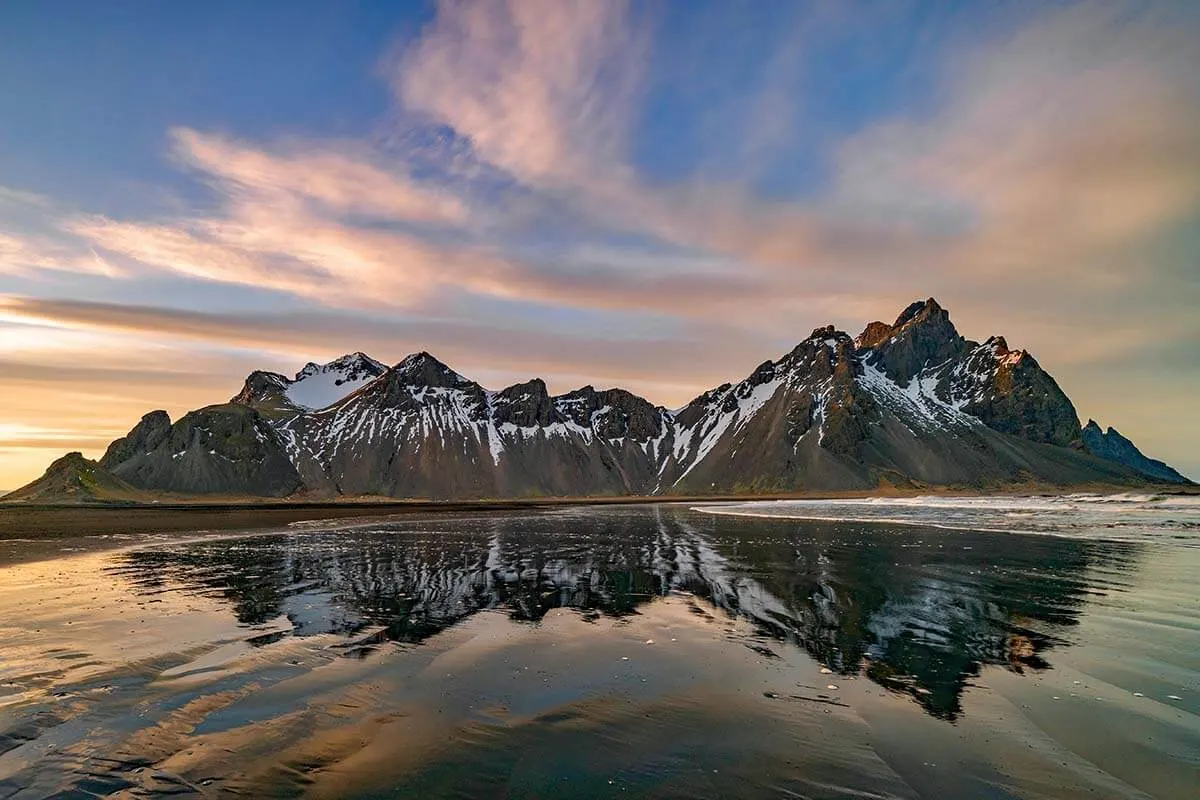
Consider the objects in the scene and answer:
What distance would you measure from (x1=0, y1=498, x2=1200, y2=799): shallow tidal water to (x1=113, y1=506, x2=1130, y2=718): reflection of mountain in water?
181 millimetres

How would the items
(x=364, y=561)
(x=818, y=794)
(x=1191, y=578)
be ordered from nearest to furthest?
(x=818, y=794)
(x=1191, y=578)
(x=364, y=561)

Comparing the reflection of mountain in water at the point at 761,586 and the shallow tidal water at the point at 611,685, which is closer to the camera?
the shallow tidal water at the point at 611,685

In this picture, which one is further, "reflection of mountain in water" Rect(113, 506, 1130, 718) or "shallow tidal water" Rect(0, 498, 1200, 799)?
"reflection of mountain in water" Rect(113, 506, 1130, 718)

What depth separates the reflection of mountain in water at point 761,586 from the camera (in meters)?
14.8

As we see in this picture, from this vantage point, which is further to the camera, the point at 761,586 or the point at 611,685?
the point at 761,586

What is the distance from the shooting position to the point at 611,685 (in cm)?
1216

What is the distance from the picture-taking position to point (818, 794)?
291 inches

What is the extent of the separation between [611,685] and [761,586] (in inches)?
525

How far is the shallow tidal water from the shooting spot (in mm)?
7996

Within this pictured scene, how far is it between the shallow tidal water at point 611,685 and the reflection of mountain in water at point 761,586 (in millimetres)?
181

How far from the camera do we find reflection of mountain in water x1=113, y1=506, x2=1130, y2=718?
582 inches

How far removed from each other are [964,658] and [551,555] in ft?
85.0

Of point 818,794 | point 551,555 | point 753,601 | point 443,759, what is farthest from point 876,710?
point 551,555

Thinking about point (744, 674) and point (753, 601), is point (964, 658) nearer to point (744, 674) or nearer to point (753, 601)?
point (744, 674)
